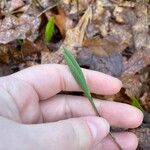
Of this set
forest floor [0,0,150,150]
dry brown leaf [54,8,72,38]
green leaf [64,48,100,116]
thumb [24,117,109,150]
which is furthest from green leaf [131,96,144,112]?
dry brown leaf [54,8,72,38]

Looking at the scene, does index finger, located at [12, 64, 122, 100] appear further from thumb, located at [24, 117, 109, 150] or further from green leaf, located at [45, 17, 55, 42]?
green leaf, located at [45, 17, 55, 42]

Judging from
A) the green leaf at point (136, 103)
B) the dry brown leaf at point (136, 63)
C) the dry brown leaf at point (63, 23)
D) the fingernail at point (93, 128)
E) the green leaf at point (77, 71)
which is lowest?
the green leaf at point (136, 103)

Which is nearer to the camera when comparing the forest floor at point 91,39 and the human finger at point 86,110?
the human finger at point 86,110

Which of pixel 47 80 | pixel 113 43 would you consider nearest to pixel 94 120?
pixel 47 80

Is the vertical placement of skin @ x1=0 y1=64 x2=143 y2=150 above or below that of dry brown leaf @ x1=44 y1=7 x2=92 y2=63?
below

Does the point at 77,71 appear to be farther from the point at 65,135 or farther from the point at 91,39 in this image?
the point at 91,39

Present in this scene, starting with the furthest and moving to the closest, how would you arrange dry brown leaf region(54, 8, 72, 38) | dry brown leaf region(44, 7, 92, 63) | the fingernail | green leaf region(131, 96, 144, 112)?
dry brown leaf region(54, 8, 72, 38) → dry brown leaf region(44, 7, 92, 63) → green leaf region(131, 96, 144, 112) → the fingernail

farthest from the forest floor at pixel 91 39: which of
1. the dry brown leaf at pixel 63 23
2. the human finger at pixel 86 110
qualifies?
the human finger at pixel 86 110

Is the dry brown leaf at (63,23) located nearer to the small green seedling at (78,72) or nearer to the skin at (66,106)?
the skin at (66,106)
